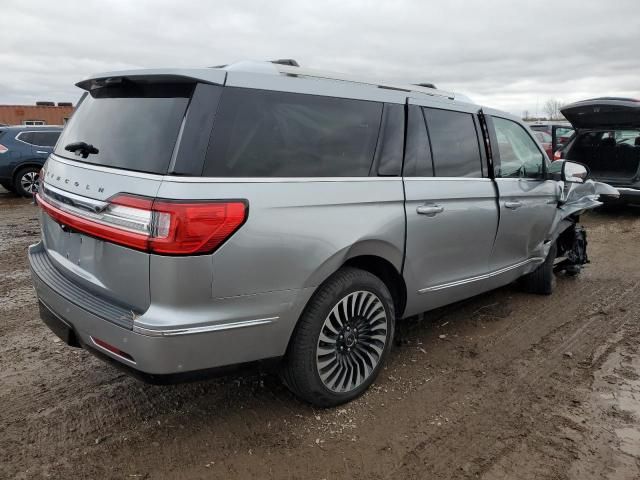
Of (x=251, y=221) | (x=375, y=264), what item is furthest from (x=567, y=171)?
(x=251, y=221)

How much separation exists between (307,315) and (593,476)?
63.1 inches

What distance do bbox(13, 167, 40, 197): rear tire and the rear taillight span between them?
36.0ft

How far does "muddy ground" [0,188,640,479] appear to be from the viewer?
2586 millimetres

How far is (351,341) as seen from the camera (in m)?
3.06

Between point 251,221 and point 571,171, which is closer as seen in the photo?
point 251,221

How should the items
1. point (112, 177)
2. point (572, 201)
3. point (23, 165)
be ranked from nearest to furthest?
point (112, 177), point (572, 201), point (23, 165)

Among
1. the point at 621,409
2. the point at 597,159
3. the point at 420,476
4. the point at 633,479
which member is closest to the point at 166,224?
the point at 420,476

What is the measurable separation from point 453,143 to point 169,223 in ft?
7.37

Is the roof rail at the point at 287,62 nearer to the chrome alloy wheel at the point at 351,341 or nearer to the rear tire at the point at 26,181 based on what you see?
the chrome alloy wheel at the point at 351,341

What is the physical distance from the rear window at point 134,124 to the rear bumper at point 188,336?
28.2 inches

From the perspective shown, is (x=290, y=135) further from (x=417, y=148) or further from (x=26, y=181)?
(x=26, y=181)

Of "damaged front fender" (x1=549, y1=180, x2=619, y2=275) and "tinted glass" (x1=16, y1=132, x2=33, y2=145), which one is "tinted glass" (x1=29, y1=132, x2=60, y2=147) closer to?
"tinted glass" (x1=16, y1=132, x2=33, y2=145)

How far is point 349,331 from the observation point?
9.96 feet

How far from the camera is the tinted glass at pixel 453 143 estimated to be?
11.6 ft
